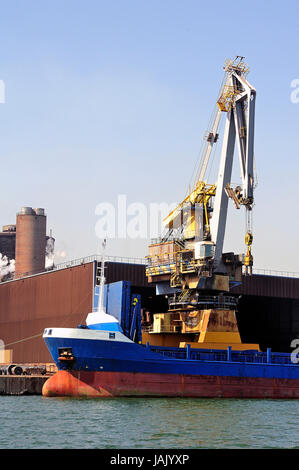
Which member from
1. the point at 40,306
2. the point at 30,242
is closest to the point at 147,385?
the point at 40,306

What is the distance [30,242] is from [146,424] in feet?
179

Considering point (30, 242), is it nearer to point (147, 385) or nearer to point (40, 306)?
point (40, 306)

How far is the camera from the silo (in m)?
78.2

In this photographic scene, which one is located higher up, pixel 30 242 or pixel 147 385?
pixel 30 242

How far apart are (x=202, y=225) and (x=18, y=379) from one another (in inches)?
613

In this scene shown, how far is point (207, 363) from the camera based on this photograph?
1564 inches

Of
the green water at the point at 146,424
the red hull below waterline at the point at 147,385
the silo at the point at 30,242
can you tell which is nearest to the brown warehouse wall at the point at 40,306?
the silo at the point at 30,242

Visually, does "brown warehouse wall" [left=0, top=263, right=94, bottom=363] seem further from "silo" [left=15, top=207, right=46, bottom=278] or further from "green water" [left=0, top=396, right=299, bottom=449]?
"green water" [left=0, top=396, right=299, bottom=449]

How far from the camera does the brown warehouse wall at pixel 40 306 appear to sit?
5309 centimetres

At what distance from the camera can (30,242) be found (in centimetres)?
7950

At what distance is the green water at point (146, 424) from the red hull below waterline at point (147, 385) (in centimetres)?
104
